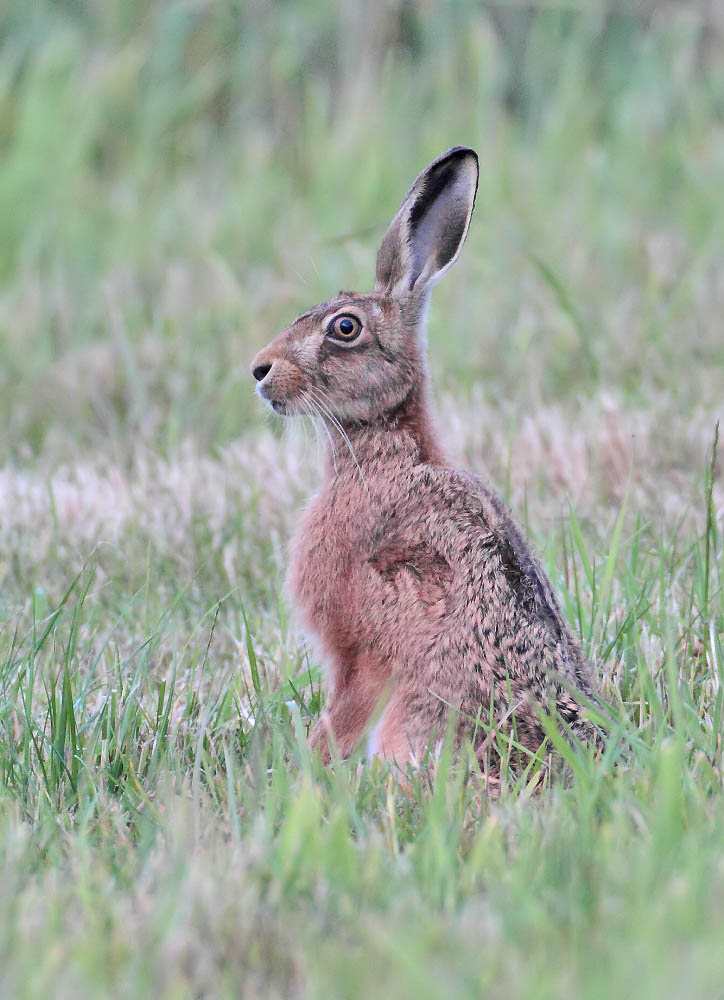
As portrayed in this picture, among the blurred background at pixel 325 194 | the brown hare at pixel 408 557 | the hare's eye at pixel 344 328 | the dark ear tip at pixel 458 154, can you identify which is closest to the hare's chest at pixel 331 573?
the brown hare at pixel 408 557

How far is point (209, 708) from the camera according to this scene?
3143 mm

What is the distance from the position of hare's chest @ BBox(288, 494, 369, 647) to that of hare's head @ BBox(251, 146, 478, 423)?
12.3 inches

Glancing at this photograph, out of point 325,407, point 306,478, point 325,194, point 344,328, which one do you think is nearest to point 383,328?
point 344,328

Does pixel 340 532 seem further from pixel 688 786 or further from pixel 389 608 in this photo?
pixel 688 786

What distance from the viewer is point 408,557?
320cm

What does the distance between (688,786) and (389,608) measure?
0.85m

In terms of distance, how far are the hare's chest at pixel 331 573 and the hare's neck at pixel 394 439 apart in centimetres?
15

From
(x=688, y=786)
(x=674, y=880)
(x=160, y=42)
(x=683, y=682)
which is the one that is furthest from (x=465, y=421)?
(x=160, y=42)

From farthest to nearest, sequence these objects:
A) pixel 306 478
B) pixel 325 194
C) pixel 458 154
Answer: pixel 325 194, pixel 306 478, pixel 458 154

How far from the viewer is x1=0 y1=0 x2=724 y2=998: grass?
2119 millimetres

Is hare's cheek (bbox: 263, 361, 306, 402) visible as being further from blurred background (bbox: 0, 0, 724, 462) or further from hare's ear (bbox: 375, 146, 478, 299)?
blurred background (bbox: 0, 0, 724, 462)

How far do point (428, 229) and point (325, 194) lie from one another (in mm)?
4313

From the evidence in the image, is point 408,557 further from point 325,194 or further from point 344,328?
point 325,194

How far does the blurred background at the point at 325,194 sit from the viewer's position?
246 inches
